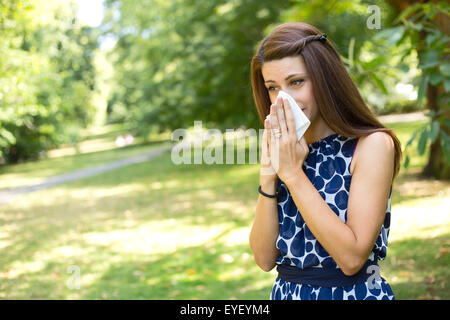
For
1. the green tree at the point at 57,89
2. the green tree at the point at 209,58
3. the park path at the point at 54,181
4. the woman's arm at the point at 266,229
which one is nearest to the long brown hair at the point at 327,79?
the woman's arm at the point at 266,229

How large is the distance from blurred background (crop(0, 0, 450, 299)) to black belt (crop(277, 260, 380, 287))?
961 mm

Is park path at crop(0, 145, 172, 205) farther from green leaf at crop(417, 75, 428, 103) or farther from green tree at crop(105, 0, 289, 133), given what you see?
green leaf at crop(417, 75, 428, 103)

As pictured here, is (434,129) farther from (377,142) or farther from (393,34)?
(377,142)

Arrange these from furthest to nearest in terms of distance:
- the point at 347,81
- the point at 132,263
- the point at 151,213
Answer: the point at 151,213, the point at 132,263, the point at 347,81

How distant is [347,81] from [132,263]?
4.86 m

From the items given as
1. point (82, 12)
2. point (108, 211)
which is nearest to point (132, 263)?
point (108, 211)

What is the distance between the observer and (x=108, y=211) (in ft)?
32.1

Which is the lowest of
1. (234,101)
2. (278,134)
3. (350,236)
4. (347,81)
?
(350,236)

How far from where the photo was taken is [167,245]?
22.2 ft

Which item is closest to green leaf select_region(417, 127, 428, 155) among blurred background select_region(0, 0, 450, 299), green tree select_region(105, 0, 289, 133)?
blurred background select_region(0, 0, 450, 299)

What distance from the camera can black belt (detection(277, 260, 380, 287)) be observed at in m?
1.70

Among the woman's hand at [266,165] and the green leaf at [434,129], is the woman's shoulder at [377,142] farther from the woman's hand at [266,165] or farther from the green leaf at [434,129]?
the green leaf at [434,129]
